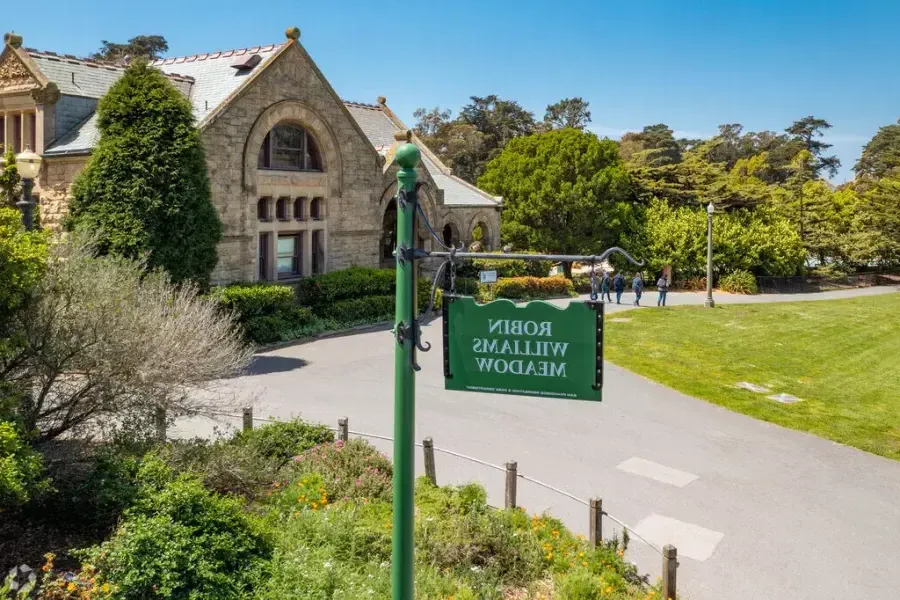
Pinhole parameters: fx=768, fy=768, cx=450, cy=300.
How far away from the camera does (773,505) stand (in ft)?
37.4

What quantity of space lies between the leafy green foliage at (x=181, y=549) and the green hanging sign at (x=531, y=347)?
3.69 meters

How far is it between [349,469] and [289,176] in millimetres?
15428

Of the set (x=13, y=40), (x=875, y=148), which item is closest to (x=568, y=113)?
(x=875, y=148)

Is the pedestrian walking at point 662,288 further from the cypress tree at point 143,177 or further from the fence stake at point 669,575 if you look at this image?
the fence stake at point 669,575

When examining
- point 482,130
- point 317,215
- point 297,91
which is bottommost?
point 317,215

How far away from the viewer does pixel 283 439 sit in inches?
461

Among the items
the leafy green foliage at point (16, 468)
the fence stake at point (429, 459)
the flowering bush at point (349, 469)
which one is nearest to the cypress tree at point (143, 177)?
the flowering bush at point (349, 469)

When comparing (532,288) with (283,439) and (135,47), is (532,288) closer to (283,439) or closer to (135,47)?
(283,439)

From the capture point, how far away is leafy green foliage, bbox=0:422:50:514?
7.08m

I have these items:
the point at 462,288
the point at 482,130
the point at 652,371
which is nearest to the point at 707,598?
the point at 652,371

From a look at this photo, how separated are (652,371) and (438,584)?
45.1ft

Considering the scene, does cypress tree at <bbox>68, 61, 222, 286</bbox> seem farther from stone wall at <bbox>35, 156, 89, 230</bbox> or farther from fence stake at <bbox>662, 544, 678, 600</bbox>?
fence stake at <bbox>662, 544, 678, 600</bbox>

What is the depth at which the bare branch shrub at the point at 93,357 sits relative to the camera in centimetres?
967

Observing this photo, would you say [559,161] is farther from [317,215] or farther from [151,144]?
[151,144]
